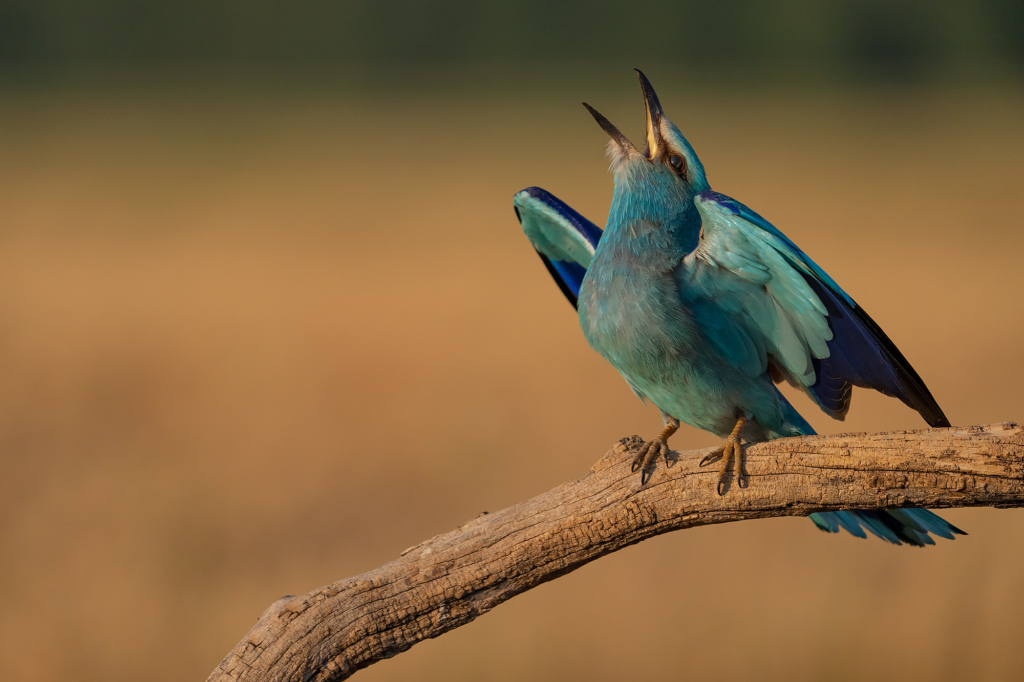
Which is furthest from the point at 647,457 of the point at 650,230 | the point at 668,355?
the point at 650,230

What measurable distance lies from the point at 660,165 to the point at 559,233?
649 millimetres

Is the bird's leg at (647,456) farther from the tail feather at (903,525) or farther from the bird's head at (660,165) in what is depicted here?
the bird's head at (660,165)

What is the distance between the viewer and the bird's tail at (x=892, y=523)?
206cm

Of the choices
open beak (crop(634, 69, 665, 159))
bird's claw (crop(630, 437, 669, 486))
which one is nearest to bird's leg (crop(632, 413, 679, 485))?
bird's claw (crop(630, 437, 669, 486))

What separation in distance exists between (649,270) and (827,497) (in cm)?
72

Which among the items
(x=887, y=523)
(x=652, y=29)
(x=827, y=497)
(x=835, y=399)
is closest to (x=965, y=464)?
(x=827, y=497)

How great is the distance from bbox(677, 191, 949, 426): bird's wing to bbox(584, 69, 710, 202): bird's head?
29 centimetres

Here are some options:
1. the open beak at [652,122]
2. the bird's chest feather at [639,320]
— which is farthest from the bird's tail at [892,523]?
the open beak at [652,122]

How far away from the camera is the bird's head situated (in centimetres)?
234

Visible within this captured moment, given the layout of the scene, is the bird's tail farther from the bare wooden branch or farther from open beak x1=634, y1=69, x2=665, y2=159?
open beak x1=634, y1=69, x2=665, y2=159

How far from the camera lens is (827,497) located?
1716mm

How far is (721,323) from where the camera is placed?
2.14 metres

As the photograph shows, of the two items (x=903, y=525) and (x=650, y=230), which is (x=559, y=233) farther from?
(x=903, y=525)

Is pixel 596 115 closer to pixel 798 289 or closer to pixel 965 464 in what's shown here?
pixel 798 289
